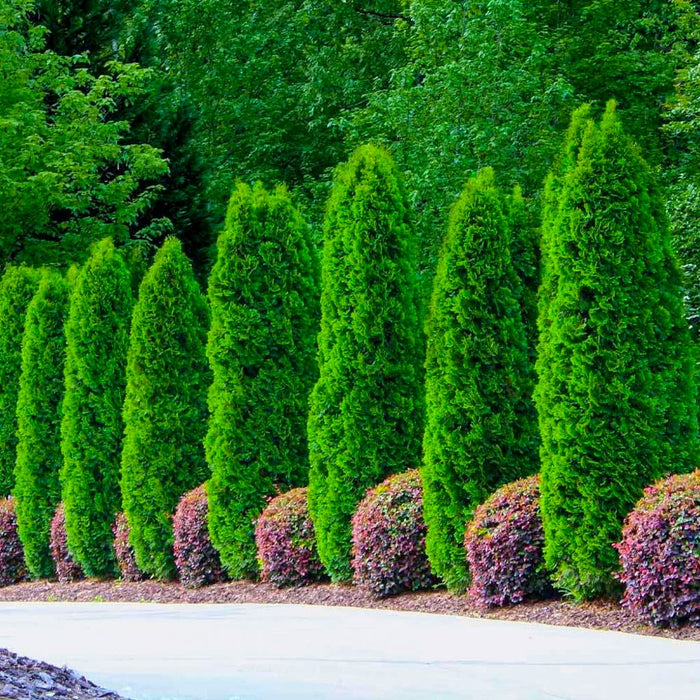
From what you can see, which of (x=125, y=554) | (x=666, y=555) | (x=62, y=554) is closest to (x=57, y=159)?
(x=62, y=554)

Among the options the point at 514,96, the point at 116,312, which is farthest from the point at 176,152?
the point at 116,312

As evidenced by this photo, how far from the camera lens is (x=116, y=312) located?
44.6 ft

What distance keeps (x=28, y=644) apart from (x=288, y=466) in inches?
158

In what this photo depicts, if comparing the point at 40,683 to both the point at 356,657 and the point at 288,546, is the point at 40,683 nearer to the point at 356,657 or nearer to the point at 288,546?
the point at 356,657

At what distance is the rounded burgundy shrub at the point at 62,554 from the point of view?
14.1 metres

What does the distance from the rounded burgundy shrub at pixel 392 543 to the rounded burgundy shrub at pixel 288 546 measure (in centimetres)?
101

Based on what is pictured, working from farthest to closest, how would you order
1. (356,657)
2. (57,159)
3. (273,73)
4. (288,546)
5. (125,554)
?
1. (273,73)
2. (57,159)
3. (125,554)
4. (288,546)
5. (356,657)

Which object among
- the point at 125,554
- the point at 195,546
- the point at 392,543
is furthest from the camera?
the point at 125,554

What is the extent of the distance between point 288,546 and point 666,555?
444 cm

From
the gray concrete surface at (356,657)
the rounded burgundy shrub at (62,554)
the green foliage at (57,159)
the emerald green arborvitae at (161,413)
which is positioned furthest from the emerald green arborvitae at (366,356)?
the green foliage at (57,159)

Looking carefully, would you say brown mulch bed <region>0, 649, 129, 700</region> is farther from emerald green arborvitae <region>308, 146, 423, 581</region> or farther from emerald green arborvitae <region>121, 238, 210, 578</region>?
emerald green arborvitae <region>121, 238, 210, 578</region>

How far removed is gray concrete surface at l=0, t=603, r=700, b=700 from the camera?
18.8ft

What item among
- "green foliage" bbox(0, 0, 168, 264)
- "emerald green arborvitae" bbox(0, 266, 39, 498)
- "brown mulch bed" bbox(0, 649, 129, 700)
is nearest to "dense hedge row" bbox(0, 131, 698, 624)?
"emerald green arborvitae" bbox(0, 266, 39, 498)

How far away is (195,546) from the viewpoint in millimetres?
11891
